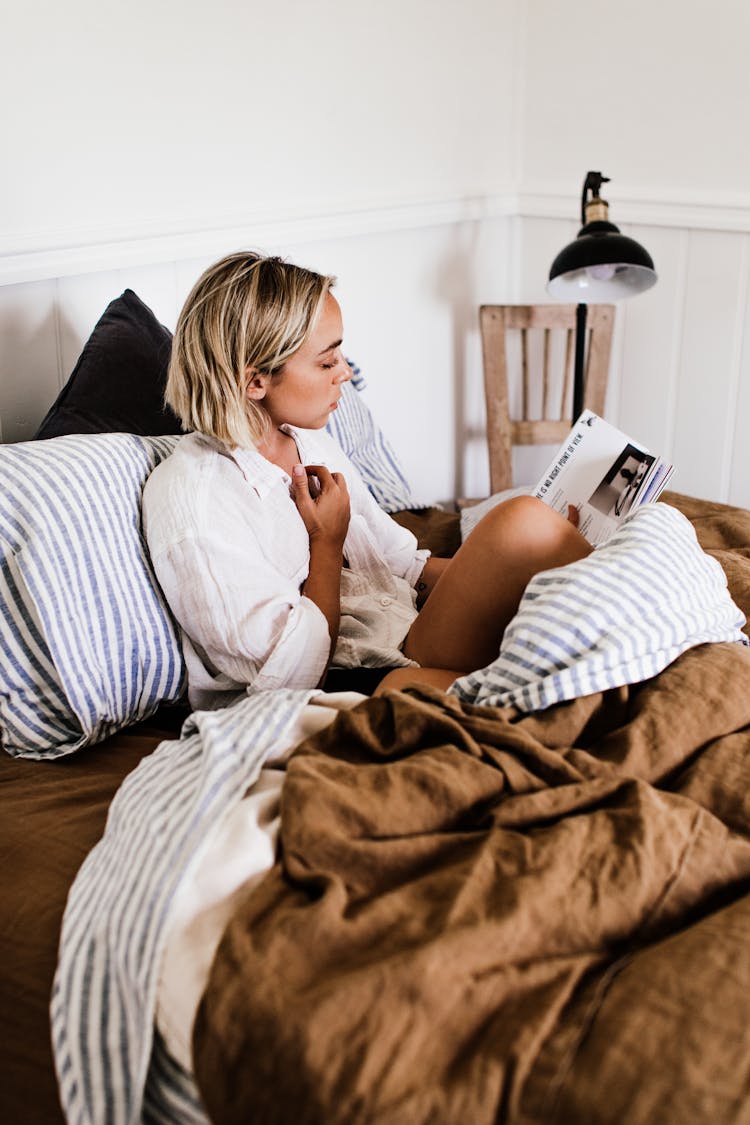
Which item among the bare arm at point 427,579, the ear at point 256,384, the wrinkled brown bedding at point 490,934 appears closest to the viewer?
the wrinkled brown bedding at point 490,934

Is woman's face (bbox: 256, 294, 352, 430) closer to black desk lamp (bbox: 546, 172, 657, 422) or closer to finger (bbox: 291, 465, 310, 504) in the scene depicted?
finger (bbox: 291, 465, 310, 504)

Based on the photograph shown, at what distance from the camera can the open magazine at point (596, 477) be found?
1670mm

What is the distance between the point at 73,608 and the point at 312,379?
0.49 m

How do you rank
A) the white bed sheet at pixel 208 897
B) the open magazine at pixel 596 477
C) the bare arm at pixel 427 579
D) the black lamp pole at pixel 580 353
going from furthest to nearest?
the black lamp pole at pixel 580 353 → the bare arm at pixel 427 579 → the open magazine at pixel 596 477 → the white bed sheet at pixel 208 897

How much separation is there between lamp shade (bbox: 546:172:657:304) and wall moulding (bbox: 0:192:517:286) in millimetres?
389

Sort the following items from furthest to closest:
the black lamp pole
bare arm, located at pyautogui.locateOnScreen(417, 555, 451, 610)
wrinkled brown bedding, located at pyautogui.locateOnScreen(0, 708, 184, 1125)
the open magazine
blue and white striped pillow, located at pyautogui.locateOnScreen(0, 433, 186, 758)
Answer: the black lamp pole < bare arm, located at pyautogui.locateOnScreen(417, 555, 451, 610) < the open magazine < blue and white striped pillow, located at pyautogui.locateOnScreen(0, 433, 186, 758) < wrinkled brown bedding, located at pyautogui.locateOnScreen(0, 708, 184, 1125)

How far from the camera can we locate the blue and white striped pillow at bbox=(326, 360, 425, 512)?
2092mm

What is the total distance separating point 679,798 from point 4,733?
80cm

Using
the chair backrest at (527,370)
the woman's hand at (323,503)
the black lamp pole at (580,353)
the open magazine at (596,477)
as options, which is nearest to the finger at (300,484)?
the woman's hand at (323,503)

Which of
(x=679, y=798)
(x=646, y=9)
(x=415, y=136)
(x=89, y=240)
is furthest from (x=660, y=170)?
(x=679, y=798)

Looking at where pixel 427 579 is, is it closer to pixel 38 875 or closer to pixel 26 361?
pixel 26 361

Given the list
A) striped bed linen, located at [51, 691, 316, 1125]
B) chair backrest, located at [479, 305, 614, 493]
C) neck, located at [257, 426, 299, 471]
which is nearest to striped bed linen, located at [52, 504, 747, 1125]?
striped bed linen, located at [51, 691, 316, 1125]

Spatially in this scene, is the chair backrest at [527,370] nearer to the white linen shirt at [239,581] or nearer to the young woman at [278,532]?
the young woman at [278,532]

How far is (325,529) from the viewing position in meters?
1.58
